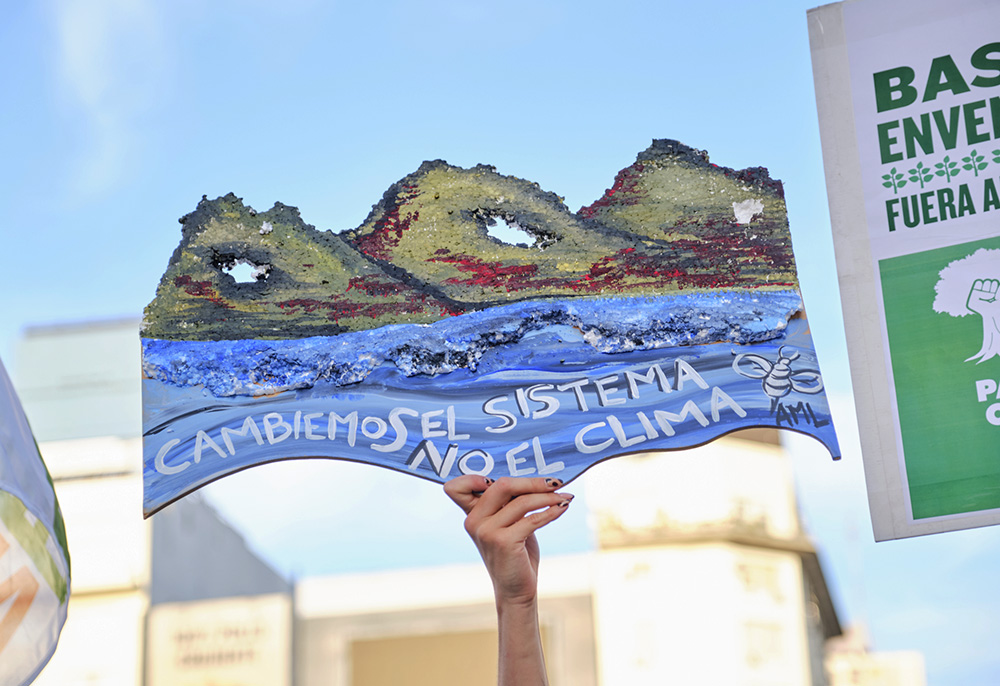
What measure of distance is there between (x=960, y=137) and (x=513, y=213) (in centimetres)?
120

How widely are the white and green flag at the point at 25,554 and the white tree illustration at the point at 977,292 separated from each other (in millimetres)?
2142

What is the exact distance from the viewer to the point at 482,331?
291 centimetres

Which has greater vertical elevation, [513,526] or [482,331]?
[482,331]

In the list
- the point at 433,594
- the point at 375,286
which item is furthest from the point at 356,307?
the point at 433,594

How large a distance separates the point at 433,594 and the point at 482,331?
7.23 meters

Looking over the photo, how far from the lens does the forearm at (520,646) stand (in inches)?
77.0

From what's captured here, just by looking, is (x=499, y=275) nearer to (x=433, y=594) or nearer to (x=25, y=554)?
(x=25, y=554)

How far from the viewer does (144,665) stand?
970cm

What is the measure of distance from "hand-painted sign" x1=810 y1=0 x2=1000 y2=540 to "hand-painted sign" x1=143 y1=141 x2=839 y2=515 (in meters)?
0.20

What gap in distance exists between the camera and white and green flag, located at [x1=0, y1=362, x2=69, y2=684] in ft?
5.80

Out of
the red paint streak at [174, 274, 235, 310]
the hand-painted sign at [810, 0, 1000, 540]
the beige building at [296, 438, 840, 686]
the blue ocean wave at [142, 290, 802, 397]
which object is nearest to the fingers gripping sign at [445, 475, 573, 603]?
the blue ocean wave at [142, 290, 802, 397]

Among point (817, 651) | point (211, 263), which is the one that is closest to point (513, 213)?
point (211, 263)

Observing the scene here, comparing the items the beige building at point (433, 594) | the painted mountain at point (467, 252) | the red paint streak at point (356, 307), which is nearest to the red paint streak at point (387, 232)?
the painted mountain at point (467, 252)

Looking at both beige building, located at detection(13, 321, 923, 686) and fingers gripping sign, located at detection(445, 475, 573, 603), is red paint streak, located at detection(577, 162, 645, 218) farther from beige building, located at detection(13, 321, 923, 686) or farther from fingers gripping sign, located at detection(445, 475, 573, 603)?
beige building, located at detection(13, 321, 923, 686)
